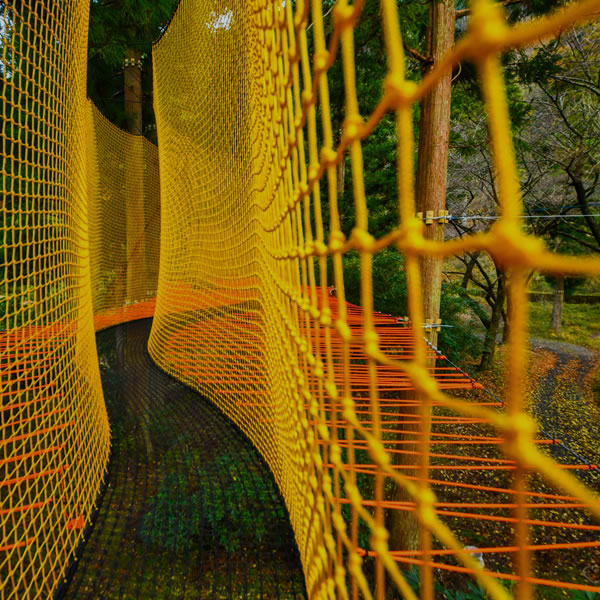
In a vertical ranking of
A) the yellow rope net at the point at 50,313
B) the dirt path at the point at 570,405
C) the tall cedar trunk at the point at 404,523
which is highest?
the yellow rope net at the point at 50,313

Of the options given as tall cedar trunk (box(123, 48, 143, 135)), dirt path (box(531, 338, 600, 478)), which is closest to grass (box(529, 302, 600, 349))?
dirt path (box(531, 338, 600, 478))

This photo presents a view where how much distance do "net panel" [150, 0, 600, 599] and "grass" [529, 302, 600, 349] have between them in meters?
5.23

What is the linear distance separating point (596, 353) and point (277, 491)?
7.85 m

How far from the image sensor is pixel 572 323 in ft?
31.0

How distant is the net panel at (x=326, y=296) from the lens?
0.28 m

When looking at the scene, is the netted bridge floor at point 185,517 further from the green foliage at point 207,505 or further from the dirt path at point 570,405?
the dirt path at point 570,405

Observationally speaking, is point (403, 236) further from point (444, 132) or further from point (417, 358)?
point (444, 132)

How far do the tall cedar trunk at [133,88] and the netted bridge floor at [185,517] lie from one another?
4112 mm

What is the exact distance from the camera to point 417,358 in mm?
393

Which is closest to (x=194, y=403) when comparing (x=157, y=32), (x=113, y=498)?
(x=113, y=498)

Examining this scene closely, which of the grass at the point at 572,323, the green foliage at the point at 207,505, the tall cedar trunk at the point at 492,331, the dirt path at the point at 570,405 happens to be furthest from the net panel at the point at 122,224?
the grass at the point at 572,323

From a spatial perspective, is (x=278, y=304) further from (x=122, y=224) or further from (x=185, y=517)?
(x=122, y=224)

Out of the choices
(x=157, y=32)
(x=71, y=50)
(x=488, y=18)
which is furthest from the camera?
(x=157, y=32)

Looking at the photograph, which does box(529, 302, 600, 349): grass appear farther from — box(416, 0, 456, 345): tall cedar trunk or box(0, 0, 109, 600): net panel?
box(0, 0, 109, 600): net panel
